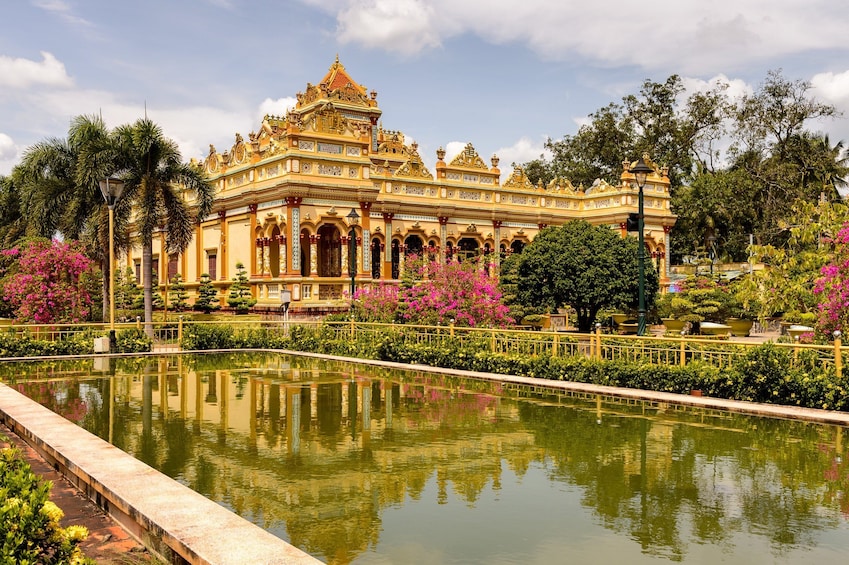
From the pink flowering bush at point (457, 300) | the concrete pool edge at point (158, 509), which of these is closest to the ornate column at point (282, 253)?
the pink flowering bush at point (457, 300)

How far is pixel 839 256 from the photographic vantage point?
52.1 feet

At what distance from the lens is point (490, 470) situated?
30.0 ft

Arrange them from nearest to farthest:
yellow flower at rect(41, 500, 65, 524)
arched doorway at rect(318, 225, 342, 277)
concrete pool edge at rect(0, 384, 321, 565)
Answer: yellow flower at rect(41, 500, 65, 524)
concrete pool edge at rect(0, 384, 321, 565)
arched doorway at rect(318, 225, 342, 277)

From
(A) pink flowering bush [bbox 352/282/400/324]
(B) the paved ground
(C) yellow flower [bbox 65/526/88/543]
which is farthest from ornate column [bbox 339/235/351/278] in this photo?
(C) yellow flower [bbox 65/526/88/543]

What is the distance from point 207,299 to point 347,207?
7827 mm

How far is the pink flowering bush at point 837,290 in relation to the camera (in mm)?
15469

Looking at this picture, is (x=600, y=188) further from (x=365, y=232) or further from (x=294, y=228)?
(x=294, y=228)

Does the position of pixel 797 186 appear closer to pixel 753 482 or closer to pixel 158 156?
pixel 158 156

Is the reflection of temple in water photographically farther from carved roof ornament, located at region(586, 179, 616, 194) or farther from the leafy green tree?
carved roof ornament, located at region(586, 179, 616, 194)

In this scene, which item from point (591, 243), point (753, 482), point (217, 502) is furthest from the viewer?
point (591, 243)

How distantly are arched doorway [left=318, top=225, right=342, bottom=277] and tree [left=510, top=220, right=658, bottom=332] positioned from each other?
8868 mm

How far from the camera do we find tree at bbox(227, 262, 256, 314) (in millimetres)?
32875

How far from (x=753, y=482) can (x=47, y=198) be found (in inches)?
1220

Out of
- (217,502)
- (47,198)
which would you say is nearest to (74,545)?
(217,502)
